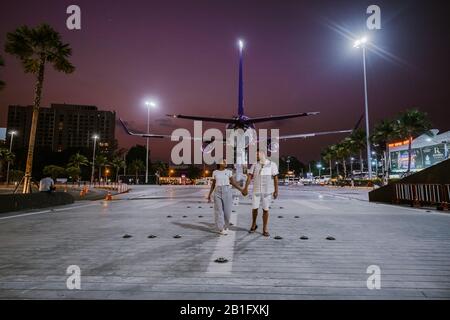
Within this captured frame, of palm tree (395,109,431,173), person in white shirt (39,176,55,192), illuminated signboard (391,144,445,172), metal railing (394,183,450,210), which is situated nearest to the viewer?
metal railing (394,183,450,210)

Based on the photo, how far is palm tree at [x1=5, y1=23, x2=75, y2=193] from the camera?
59.2ft

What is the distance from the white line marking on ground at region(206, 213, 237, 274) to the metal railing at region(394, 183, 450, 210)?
1054cm

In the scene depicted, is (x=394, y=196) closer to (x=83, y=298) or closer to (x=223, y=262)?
(x=223, y=262)

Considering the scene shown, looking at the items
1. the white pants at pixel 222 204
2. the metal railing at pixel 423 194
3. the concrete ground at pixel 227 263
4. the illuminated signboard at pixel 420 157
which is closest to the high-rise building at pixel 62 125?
the illuminated signboard at pixel 420 157

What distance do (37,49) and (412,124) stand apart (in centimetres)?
4496

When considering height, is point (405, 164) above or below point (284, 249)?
above

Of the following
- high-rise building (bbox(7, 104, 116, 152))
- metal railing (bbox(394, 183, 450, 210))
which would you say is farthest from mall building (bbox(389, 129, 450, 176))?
high-rise building (bbox(7, 104, 116, 152))

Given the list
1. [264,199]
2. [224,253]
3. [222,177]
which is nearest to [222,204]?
[222,177]

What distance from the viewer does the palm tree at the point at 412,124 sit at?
131 ft

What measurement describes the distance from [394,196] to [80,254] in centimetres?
1583

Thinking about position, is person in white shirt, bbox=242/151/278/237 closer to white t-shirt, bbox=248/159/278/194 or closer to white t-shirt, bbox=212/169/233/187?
white t-shirt, bbox=248/159/278/194
